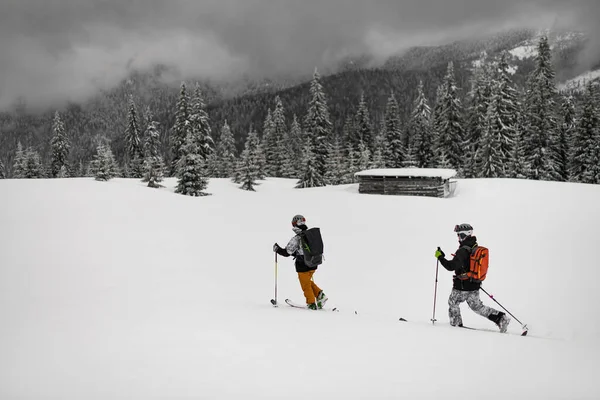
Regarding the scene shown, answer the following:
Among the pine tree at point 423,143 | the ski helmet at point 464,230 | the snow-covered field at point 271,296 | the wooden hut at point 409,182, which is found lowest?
the snow-covered field at point 271,296

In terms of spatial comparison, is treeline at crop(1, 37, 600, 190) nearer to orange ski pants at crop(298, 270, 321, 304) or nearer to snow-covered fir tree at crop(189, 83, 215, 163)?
snow-covered fir tree at crop(189, 83, 215, 163)

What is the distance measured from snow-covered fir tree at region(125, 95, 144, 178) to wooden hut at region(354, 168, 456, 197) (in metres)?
34.3

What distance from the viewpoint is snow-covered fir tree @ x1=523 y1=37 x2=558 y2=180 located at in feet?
123

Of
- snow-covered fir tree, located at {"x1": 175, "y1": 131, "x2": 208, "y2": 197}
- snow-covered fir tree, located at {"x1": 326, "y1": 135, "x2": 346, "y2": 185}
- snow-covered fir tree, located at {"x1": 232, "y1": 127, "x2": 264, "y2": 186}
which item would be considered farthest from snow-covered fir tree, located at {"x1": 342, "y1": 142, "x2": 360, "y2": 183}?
snow-covered fir tree, located at {"x1": 175, "y1": 131, "x2": 208, "y2": 197}

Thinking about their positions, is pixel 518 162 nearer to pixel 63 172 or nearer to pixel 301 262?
pixel 301 262

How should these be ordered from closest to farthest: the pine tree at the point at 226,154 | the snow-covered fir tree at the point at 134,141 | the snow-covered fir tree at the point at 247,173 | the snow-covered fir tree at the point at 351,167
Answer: the snow-covered fir tree at the point at 247,173 < the snow-covered fir tree at the point at 351,167 < the snow-covered fir tree at the point at 134,141 < the pine tree at the point at 226,154

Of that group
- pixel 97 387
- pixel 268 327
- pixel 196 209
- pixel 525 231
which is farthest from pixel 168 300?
pixel 525 231

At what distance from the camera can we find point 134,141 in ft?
163

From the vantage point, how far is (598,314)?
29.1ft

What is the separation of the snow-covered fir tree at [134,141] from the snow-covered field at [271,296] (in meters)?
31.3

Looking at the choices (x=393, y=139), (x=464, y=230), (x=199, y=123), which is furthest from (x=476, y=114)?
(x=464, y=230)

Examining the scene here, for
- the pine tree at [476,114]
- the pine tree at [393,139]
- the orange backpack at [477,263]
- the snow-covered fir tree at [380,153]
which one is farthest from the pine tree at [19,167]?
the orange backpack at [477,263]

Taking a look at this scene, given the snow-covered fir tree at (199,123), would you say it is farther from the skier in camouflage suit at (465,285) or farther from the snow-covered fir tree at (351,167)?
the skier in camouflage suit at (465,285)

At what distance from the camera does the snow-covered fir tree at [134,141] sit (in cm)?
4934
